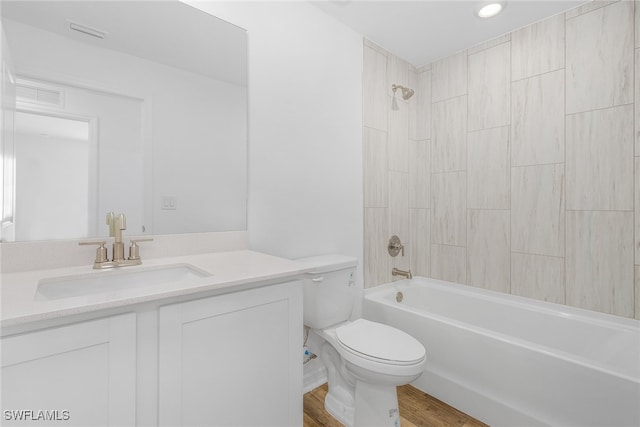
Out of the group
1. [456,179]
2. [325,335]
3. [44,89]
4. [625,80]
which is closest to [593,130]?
[625,80]

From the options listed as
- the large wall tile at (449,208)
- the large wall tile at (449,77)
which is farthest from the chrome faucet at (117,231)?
the large wall tile at (449,77)

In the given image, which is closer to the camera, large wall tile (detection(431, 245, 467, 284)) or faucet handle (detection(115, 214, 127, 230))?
faucet handle (detection(115, 214, 127, 230))

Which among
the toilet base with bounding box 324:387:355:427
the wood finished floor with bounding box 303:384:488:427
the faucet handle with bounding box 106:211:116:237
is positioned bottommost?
the wood finished floor with bounding box 303:384:488:427

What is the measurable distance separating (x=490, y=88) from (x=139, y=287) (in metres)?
2.57

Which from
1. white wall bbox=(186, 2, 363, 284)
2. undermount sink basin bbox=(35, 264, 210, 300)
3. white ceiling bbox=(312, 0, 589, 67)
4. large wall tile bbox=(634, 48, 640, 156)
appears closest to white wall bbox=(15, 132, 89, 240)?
undermount sink basin bbox=(35, 264, 210, 300)

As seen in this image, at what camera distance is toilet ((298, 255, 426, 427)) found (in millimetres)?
1319

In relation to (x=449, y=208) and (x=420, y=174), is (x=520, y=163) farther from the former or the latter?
(x=420, y=174)

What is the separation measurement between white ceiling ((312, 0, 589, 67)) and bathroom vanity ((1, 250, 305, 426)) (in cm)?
177

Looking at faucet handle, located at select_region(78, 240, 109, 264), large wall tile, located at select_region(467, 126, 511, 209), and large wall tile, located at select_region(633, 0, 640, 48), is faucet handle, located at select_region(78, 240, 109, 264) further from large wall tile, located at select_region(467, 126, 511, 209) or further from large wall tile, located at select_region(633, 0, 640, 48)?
large wall tile, located at select_region(633, 0, 640, 48)

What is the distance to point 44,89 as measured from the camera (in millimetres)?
1114

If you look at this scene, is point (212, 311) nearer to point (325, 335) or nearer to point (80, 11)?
point (325, 335)

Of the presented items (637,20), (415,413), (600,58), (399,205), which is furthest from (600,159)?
(415,413)

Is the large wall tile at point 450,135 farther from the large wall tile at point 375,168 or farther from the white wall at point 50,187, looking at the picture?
the white wall at point 50,187

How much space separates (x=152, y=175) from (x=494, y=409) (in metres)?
2.07
